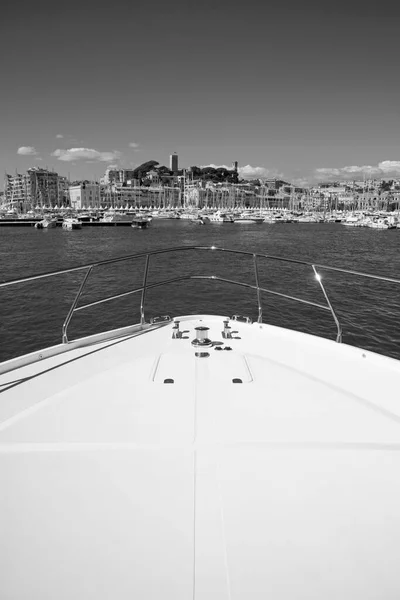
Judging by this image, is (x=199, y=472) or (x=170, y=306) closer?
(x=199, y=472)

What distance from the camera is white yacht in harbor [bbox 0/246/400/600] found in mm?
1208

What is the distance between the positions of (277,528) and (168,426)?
0.78 metres

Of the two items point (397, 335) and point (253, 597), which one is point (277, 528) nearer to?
point (253, 597)

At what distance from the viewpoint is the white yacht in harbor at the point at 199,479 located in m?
1.21

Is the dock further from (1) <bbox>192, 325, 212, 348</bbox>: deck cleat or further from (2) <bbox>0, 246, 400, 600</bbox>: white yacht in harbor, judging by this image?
(2) <bbox>0, 246, 400, 600</bbox>: white yacht in harbor

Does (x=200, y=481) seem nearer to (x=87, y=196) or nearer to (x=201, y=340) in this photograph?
(x=201, y=340)

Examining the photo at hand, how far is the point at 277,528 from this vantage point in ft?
4.52

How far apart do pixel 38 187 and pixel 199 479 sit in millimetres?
141447

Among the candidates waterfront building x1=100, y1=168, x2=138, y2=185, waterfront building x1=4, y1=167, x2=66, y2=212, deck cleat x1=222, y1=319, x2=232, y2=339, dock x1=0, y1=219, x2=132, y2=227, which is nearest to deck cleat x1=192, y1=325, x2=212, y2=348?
deck cleat x1=222, y1=319, x2=232, y2=339

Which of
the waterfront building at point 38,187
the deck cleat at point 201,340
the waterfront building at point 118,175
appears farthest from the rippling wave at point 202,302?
the waterfront building at point 118,175

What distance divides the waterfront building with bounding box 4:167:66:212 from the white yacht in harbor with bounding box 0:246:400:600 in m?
130

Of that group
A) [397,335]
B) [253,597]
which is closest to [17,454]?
[253,597]

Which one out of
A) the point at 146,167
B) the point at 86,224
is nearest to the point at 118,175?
the point at 146,167

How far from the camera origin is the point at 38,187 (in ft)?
413
